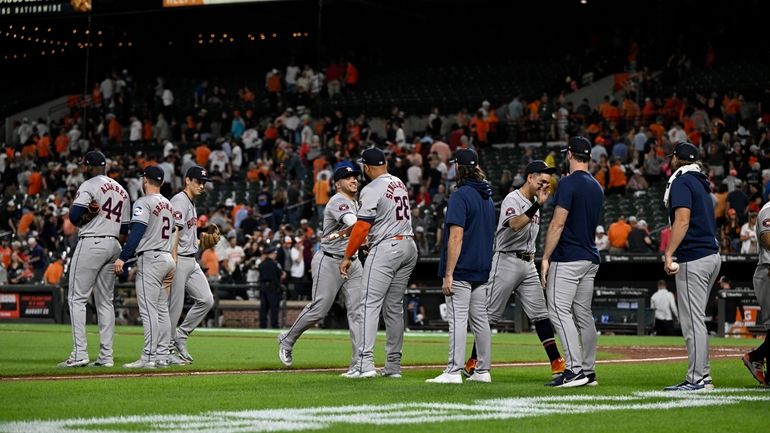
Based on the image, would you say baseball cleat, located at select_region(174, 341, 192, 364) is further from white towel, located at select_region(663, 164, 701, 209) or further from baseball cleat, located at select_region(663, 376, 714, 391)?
white towel, located at select_region(663, 164, 701, 209)

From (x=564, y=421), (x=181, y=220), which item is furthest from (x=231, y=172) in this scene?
(x=564, y=421)

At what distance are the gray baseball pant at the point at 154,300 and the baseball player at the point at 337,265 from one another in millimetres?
1346

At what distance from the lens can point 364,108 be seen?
41250 millimetres

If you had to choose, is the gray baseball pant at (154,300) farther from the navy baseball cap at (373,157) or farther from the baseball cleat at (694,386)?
the baseball cleat at (694,386)

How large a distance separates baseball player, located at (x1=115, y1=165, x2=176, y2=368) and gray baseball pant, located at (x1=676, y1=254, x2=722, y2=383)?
5453mm

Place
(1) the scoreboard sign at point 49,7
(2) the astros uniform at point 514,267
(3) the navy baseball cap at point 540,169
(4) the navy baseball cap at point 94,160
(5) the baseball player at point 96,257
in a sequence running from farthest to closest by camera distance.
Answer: (1) the scoreboard sign at point 49,7 < (4) the navy baseball cap at point 94,160 < (5) the baseball player at point 96,257 < (2) the astros uniform at point 514,267 < (3) the navy baseball cap at point 540,169

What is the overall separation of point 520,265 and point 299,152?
25397 mm

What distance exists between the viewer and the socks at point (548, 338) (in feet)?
38.5

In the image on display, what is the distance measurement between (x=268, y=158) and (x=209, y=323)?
10461mm

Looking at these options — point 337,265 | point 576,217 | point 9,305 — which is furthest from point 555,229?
point 9,305

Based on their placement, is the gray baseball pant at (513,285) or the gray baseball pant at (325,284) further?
the gray baseball pant at (325,284)

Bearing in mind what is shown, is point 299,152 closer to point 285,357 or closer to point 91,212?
point 285,357

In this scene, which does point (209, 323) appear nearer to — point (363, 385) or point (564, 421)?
point (363, 385)

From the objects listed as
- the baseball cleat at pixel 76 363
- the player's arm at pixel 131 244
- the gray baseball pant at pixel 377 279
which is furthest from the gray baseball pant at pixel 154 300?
the gray baseball pant at pixel 377 279
